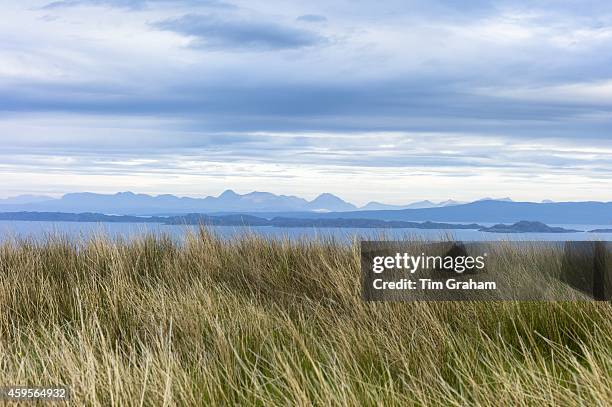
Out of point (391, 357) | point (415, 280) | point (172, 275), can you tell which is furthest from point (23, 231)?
point (391, 357)

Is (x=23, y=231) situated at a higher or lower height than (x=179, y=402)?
higher

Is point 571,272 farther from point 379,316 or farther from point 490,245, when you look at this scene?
point 379,316

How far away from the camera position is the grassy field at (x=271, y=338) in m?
3.40

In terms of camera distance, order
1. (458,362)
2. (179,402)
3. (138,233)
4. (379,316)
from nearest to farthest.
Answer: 1. (179,402)
2. (458,362)
3. (379,316)
4. (138,233)

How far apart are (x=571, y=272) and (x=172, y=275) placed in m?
3.86

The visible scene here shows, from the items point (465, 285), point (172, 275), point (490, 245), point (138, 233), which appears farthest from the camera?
point (138, 233)

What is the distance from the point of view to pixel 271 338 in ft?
13.8

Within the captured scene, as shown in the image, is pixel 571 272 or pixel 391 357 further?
pixel 571 272

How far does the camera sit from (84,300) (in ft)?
18.8

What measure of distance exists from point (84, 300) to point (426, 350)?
9.89 ft

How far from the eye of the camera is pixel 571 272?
6691 mm

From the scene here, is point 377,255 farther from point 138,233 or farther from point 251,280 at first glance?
point 138,233

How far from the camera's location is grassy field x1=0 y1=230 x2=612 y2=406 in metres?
3.40

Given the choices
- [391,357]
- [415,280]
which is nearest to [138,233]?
[415,280]
